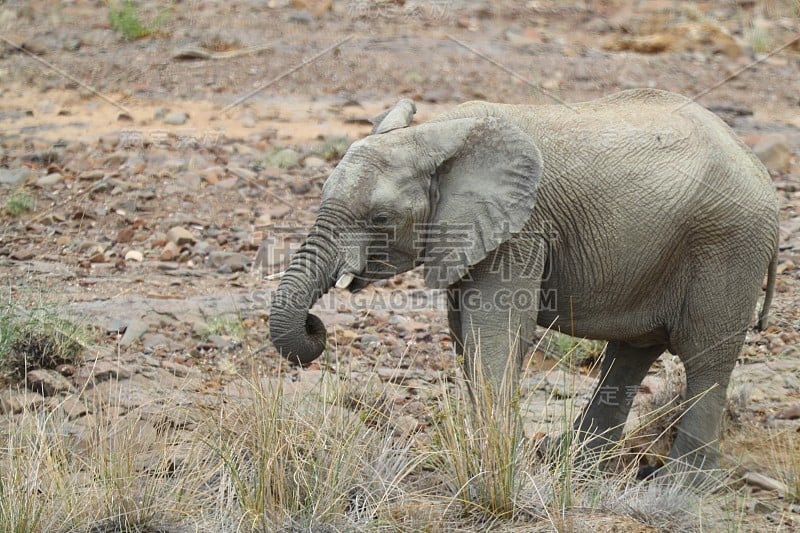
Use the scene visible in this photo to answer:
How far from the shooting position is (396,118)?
6750 millimetres

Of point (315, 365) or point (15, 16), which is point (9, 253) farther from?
A: point (15, 16)

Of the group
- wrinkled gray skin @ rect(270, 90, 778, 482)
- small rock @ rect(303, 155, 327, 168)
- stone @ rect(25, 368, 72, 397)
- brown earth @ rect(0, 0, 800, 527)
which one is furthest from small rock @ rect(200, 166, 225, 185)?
wrinkled gray skin @ rect(270, 90, 778, 482)

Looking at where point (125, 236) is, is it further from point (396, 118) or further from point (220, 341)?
point (396, 118)

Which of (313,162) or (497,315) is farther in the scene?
(313,162)

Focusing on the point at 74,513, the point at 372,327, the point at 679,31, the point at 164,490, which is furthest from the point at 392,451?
the point at 679,31

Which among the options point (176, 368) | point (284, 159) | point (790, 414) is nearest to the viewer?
point (790, 414)

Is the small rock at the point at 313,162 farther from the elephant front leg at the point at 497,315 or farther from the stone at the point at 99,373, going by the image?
the elephant front leg at the point at 497,315

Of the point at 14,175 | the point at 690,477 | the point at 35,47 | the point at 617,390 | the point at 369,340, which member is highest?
the point at 617,390

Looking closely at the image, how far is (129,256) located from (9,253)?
1.13 m

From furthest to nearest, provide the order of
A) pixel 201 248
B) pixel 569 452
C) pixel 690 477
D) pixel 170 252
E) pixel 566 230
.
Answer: pixel 201 248 → pixel 170 252 → pixel 690 477 → pixel 566 230 → pixel 569 452

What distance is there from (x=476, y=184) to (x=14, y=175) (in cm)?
783

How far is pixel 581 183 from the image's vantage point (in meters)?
6.62

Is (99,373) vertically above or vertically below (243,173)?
Result: above

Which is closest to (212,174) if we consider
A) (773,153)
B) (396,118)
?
(773,153)
